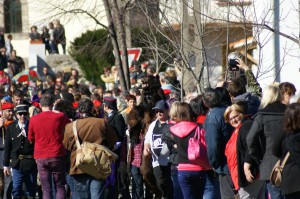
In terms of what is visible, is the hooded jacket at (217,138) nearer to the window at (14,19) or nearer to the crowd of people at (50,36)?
the crowd of people at (50,36)

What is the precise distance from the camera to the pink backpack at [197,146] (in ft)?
39.9

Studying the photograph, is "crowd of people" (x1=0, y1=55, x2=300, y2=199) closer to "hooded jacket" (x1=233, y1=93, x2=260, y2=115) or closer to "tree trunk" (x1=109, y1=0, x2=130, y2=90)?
"hooded jacket" (x1=233, y1=93, x2=260, y2=115)

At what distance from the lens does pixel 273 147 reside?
10273 mm

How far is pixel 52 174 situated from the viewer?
1433 centimetres

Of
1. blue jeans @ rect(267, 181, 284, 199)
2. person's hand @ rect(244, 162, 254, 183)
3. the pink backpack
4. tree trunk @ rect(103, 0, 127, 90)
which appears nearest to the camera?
blue jeans @ rect(267, 181, 284, 199)

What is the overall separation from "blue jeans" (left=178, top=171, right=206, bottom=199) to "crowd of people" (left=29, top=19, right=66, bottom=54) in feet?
88.3

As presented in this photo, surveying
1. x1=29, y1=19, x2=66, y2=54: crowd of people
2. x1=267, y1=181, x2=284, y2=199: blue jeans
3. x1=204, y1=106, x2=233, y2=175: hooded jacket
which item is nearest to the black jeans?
x1=204, y1=106, x2=233, y2=175: hooded jacket

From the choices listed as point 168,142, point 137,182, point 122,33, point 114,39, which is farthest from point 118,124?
point 114,39

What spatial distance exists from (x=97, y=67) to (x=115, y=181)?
26445 mm

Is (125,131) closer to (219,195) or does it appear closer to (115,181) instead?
(115,181)

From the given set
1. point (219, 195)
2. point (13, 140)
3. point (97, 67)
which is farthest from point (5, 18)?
point (219, 195)

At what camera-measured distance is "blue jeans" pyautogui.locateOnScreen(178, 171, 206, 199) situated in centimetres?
1225

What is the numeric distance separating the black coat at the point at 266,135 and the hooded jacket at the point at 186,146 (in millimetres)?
1743

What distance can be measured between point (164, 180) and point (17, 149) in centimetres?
280
